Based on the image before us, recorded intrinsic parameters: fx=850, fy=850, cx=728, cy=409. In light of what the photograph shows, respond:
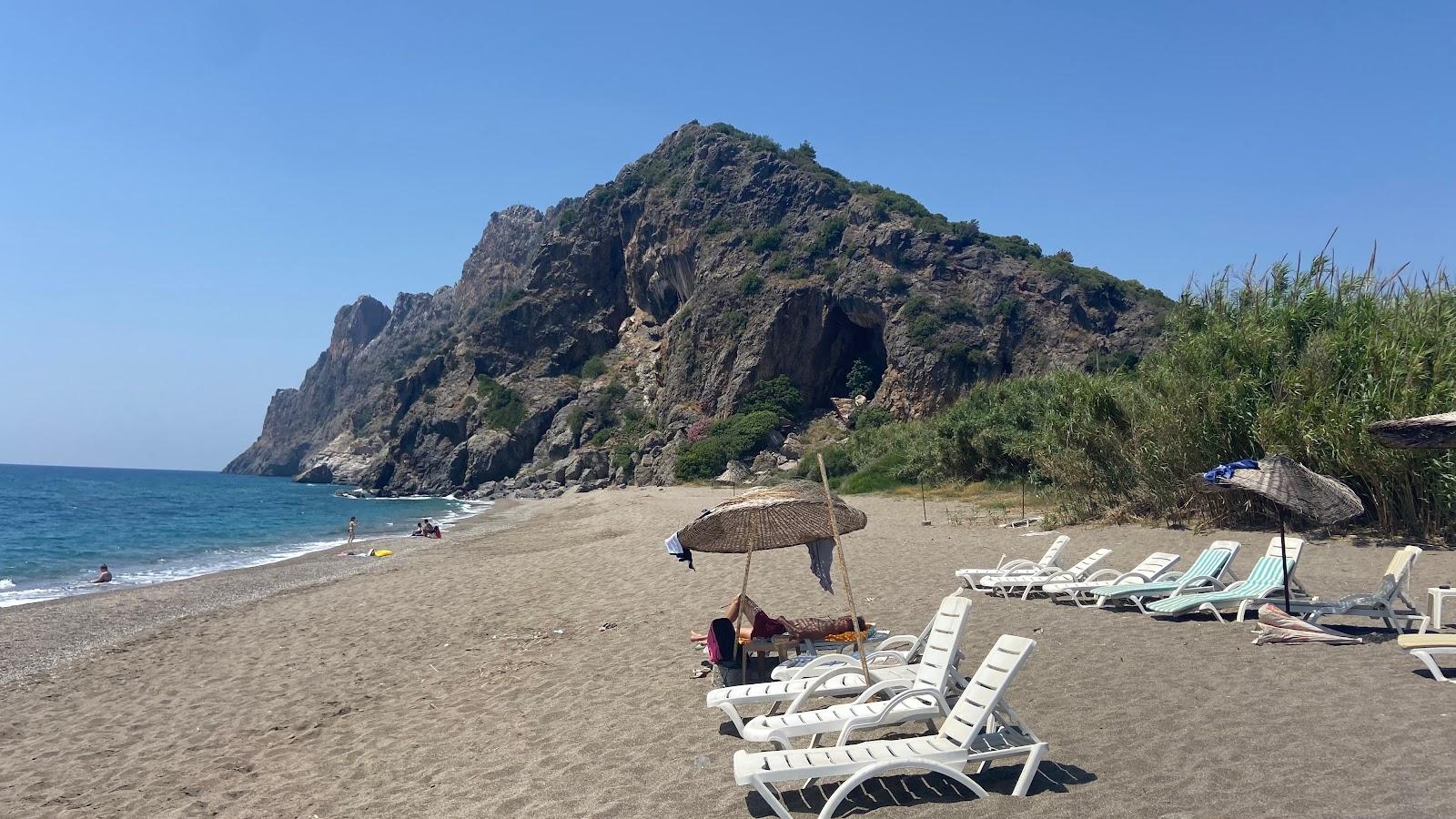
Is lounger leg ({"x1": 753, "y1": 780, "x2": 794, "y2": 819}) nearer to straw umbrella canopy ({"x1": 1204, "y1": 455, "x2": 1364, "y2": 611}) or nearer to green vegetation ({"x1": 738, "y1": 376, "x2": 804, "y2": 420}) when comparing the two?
straw umbrella canopy ({"x1": 1204, "y1": 455, "x2": 1364, "y2": 611})

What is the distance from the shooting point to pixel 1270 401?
1454cm

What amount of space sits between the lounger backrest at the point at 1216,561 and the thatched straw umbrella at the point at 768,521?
15.8 feet

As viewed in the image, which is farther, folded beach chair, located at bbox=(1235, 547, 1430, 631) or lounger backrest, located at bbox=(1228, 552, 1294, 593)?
lounger backrest, located at bbox=(1228, 552, 1294, 593)

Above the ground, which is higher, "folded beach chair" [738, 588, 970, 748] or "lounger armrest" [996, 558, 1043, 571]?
"folded beach chair" [738, 588, 970, 748]

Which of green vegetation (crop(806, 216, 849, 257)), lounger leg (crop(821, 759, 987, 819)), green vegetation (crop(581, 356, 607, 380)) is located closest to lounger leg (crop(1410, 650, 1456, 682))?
lounger leg (crop(821, 759, 987, 819))

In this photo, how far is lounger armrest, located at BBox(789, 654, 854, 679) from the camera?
20.7 feet

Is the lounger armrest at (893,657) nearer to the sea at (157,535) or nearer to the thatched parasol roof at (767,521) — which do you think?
the thatched parasol roof at (767,521)

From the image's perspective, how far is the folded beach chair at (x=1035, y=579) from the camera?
10.5 meters

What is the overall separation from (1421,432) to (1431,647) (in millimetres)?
1682

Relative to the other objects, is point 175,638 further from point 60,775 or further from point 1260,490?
point 1260,490

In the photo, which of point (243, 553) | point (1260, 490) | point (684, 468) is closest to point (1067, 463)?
point (1260, 490)

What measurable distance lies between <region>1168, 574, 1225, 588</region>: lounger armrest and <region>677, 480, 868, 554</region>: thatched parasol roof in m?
4.24

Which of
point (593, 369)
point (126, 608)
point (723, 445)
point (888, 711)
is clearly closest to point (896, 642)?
point (888, 711)

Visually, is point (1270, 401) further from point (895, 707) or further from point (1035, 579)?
point (895, 707)
